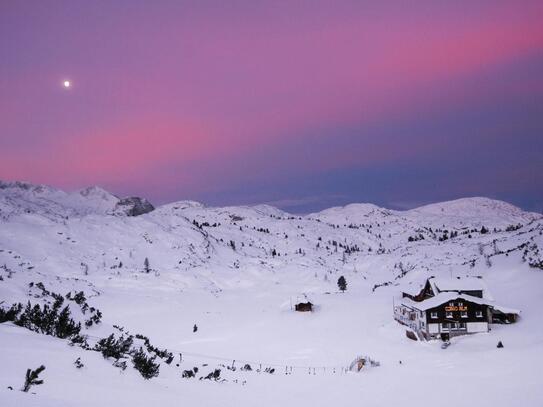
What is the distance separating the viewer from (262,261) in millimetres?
180750

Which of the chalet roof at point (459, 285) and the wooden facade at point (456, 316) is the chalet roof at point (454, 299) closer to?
the wooden facade at point (456, 316)

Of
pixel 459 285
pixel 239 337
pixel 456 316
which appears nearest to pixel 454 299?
pixel 456 316

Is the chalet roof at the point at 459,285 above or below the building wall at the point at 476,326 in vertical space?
above

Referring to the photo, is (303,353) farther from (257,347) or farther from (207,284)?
(207,284)

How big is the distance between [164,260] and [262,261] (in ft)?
143

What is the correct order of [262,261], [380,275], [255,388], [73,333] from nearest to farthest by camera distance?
[73,333] → [255,388] → [380,275] → [262,261]

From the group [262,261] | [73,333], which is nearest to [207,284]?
[262,261]

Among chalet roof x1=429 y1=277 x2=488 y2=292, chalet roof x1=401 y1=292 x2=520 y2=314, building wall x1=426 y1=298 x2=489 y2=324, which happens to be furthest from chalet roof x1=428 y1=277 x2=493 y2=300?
building wall x1=426 y1=298 x2=489 y2=324

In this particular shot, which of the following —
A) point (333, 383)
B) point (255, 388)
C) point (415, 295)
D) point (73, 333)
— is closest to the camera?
point (73, 333)

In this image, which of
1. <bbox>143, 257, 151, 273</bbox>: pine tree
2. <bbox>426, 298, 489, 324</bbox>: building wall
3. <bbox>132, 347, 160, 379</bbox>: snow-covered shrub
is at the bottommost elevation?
<bbox>132, 347, 160, 379</bbox>: snow-covered shrub

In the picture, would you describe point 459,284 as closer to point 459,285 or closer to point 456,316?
point 459,285

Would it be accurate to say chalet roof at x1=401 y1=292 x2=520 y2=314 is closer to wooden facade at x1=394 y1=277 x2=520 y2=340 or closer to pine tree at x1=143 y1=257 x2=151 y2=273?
wooden facade at x1=394 y1=277 x2=520 y2=340

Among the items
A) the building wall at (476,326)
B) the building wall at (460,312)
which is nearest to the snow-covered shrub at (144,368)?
the building wall at (460,312)

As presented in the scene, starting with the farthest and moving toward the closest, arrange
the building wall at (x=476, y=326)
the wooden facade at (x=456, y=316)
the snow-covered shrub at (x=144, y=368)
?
1. the wooden facade at (x=456, y=316)
2. the building wall at (x=476, y=326)
3. the snow-covered shrub at (x=144, y=368)
